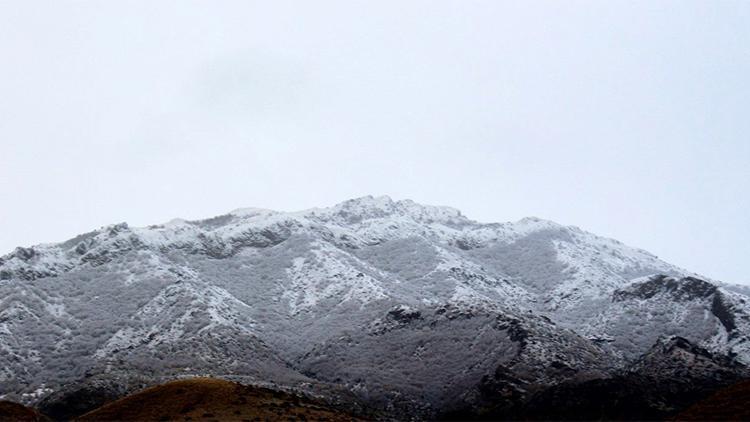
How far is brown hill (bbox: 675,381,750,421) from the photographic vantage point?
4912 cm

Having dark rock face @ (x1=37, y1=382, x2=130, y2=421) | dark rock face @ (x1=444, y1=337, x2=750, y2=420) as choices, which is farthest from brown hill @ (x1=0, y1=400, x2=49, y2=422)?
dark rock face @ (x1=444, y1=337, x2=750, y2=420)

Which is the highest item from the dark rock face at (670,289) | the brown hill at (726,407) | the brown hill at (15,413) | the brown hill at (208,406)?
the dark rock face at (670,289)

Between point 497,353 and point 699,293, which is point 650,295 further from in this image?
point 497,353

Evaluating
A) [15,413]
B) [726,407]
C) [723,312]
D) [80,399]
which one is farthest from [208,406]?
[723,312]

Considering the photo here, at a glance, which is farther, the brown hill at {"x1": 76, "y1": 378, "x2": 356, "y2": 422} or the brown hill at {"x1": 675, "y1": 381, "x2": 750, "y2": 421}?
the brown hill at {"x1": 76, "y1": 378, "x2": 356, "y2": 422}

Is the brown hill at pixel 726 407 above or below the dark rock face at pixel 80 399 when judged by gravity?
above

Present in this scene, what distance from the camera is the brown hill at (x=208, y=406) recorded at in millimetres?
58531

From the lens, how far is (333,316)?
151m

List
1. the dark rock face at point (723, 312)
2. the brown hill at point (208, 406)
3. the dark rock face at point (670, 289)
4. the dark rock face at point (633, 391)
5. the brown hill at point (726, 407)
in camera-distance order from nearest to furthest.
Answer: the brown hill at point (726, 407)
the brown hill at point (208, 406)
the dark rock face at point (633, 391)
the dark rock face at point (723, 312)
the dark rock face at point (670, 289)

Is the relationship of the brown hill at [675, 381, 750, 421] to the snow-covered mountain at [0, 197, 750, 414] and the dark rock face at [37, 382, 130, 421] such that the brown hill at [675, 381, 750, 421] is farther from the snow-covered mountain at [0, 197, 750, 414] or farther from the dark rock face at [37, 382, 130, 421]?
the dark rock face at [37, 382, 130, 421]

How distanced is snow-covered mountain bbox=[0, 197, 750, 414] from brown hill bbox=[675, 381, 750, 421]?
155 ft

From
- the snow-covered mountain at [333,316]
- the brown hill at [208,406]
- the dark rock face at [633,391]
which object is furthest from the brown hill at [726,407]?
the snow-covered mountain at [333,316]

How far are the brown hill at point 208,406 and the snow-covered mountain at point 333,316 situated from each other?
4698cm

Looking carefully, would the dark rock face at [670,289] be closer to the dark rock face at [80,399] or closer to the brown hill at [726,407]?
the brown hill at [726,407]
